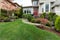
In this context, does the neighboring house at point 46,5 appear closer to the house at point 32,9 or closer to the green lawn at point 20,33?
the house at point 32,9

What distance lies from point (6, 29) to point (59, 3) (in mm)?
27736

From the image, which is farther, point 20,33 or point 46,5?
point 46,5

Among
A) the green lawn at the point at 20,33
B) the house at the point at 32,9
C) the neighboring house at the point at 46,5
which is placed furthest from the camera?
the house at the point at 32,9

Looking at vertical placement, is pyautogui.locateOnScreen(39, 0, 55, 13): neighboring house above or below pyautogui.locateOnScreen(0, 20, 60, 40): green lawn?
above

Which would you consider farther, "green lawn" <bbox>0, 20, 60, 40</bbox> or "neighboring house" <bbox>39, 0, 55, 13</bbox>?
"neighboring house" <bbox>39, 0, 55, 13</bbox>

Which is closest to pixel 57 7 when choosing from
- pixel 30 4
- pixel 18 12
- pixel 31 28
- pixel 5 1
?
pixel 18 12

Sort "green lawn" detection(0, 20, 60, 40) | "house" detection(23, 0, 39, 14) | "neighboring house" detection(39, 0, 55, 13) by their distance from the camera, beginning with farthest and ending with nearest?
1. "house" detection(23, 0, 39, 14)
2. "neighboring house" detection(39, 0, 55, 13)
3. "green lawn" detection(0, 20, 60, 40)

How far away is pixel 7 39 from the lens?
10.4 metres

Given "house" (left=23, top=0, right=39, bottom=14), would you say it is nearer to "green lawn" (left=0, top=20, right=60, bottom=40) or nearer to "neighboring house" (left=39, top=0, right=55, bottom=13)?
"neighboring house" (left=39, top=0, right=55, bottom=13)

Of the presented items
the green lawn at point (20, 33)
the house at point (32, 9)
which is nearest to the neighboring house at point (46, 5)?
the house at point (32, 9)

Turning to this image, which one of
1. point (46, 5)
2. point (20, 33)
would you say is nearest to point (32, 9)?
point (46, 5)

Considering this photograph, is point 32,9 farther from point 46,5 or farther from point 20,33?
point 20,33

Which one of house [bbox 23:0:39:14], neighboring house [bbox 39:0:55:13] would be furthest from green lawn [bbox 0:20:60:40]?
house [bbox 23:0:39:14]

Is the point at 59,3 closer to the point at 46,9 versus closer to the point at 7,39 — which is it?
the point at 46,9
